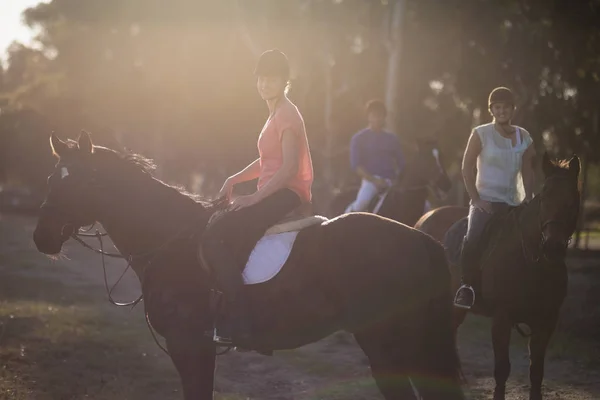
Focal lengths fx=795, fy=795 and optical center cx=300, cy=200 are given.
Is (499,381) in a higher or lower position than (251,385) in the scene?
higher

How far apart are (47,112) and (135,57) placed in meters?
5.42

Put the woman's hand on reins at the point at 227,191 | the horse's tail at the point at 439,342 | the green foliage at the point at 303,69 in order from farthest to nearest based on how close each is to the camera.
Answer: the green foliage at the point at 303,69 < the woman's hand on reins at the point at 227,191 < the horse's tail at the point at 439,342

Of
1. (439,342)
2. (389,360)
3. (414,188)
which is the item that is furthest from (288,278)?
(414,188)

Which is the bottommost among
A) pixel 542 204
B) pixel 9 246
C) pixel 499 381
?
pixel 9 246

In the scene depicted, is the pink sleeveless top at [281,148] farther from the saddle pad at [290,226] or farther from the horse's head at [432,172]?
the horse's head at [432,172]

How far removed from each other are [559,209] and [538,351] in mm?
1564

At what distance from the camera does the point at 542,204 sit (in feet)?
25.3

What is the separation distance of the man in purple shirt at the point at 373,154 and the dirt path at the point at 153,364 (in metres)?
2.47

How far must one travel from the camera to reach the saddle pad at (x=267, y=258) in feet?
20.4

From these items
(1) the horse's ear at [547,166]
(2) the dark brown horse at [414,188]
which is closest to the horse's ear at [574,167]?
(1) the horse's ear at [547,166]

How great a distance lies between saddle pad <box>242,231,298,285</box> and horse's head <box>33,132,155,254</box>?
4.17 feet

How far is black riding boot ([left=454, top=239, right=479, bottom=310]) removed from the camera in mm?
8680

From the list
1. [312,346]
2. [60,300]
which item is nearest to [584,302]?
[312,346]

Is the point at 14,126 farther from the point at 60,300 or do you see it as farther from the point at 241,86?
the point at 60,300
